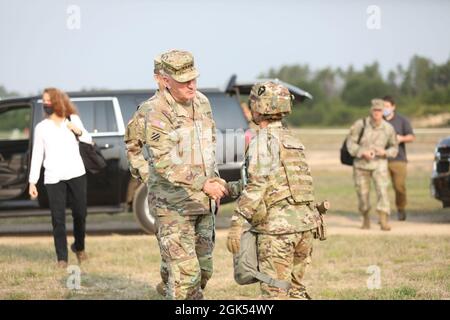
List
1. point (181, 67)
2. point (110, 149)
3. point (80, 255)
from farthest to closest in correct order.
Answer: point (110, 149), point (80, 255), point (181, 67)

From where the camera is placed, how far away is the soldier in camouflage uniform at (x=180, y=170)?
682 cm

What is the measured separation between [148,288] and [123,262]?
1566 millimetres

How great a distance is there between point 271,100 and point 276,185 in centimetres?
60

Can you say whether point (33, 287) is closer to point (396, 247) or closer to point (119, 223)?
point (396, 247)

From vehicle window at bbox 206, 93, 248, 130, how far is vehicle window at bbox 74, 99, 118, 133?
145 centimetres

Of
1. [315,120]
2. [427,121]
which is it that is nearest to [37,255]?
[427,121]

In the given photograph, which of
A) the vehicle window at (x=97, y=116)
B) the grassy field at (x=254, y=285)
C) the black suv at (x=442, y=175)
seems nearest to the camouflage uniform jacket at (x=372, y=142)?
the black suv at (x=442, y=175)

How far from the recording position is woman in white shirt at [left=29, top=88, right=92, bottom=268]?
10234mm

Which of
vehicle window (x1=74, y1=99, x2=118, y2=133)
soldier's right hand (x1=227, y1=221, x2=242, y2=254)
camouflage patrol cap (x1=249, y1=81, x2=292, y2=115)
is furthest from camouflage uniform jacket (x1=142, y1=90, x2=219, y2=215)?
vehicle window (x1=74, y1=99, x2=118, y2=133)

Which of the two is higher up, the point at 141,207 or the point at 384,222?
the point at 141,207

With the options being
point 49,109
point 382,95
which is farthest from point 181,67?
point 382,95

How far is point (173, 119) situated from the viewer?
692 cm

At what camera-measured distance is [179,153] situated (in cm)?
693

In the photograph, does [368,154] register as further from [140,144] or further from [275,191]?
[275,191]
